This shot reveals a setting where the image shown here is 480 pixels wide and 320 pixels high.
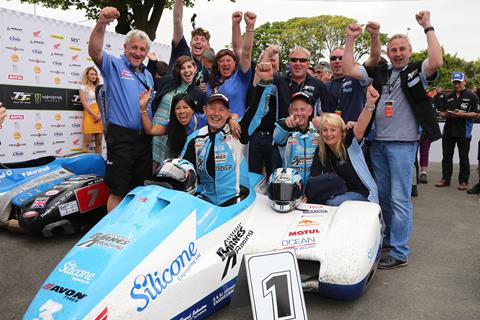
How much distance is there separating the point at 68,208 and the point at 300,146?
7.79 ft

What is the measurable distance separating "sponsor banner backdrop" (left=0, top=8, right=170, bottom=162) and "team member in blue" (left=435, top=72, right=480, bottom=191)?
21.0 ft

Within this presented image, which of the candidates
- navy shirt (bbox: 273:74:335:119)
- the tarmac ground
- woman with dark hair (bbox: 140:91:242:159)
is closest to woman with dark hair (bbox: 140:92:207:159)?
woman with dark hair (bbox: 140:91:242:159)

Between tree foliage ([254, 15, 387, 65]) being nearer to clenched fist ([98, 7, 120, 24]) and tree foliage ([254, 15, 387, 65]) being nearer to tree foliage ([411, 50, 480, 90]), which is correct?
tree foliage ([411, 50, 480, 90])

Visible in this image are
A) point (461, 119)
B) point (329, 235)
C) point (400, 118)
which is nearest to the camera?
point (329, 235)

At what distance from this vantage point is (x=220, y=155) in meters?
3.38

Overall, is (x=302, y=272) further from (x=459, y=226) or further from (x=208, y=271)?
(x=459, y=226)

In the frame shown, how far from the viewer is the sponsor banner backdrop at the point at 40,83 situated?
667cm

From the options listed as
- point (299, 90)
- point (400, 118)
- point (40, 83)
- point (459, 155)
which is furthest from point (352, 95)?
point (40, 83)

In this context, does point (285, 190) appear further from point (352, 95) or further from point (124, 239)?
point (352, 95)

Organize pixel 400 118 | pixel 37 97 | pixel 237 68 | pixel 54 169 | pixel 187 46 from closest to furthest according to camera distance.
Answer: pixel 400 118, pixel 237 68, pixel 54 169, pixel 187 46, pixel 37 97

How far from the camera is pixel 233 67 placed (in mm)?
4496

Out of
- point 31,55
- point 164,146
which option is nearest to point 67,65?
point 31,55

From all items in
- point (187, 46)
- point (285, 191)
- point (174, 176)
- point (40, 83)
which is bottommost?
point (285, 191)

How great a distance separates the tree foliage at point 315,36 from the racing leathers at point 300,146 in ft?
116
